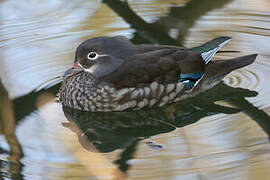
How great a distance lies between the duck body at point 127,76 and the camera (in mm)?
5820

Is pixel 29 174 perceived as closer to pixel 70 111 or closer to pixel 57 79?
pixel 70 111

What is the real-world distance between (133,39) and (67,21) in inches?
40.8

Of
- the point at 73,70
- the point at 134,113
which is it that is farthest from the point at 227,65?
the point at 73,70

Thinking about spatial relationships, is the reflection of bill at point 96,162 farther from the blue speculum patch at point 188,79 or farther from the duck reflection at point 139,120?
the blue speculum patch at point 188,79

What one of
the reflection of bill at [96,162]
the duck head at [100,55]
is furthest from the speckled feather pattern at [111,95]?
the reflection of bill at [96,162]

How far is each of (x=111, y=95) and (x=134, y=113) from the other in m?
0.25

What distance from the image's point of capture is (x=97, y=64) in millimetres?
5910

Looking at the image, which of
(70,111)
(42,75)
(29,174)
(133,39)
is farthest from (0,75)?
(29,174)

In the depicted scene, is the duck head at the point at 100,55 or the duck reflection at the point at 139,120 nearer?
the duck reflection at the point at 139,120

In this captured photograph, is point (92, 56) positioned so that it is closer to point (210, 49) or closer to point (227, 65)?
point (210, 49)

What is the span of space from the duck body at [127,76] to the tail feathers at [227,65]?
0.29ft

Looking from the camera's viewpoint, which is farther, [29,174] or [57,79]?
[57,79]

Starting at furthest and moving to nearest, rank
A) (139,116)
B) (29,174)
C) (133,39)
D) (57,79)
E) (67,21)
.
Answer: (67,21), (133,39), (57,79), (139,116), (29,174)

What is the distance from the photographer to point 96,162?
4.89 m
